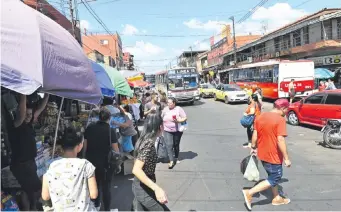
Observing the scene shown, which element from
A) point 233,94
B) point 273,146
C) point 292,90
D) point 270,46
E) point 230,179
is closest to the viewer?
point 273,146

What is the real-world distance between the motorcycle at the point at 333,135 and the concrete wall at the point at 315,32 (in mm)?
17918

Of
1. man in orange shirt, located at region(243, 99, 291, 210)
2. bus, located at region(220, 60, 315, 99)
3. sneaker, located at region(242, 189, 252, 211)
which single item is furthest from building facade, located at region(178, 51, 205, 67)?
sneaker, located at region(242, 189, 252, 211)

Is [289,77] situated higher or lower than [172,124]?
higher

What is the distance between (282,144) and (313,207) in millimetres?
1181

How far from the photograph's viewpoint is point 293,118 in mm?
13773

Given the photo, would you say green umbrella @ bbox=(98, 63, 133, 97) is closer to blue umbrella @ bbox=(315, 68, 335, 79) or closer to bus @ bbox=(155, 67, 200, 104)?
bus @ bbox=(155, 67, 200, 104)

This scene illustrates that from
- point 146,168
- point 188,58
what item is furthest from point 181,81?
point 188,58

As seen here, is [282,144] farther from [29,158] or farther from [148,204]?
[29,158]

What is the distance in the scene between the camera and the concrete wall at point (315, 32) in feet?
81.9

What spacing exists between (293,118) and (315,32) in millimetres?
14710

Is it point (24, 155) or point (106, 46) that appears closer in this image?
point (24, 155)

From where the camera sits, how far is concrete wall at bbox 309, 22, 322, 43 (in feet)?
81.9

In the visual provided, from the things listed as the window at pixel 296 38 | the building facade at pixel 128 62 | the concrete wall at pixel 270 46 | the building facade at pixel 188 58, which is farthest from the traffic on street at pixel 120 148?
the building facade at pixel 188 58

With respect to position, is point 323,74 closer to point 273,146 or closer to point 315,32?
point 315,32
